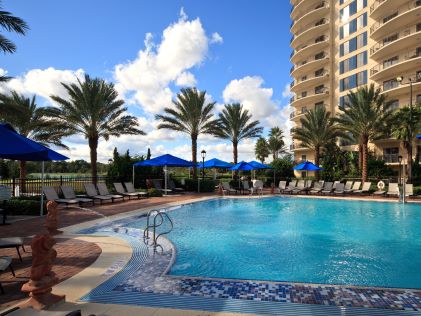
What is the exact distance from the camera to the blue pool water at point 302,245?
661cm

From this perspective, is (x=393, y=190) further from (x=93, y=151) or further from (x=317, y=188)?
(x=93, y=151)

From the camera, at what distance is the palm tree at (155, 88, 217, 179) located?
95.5 feet

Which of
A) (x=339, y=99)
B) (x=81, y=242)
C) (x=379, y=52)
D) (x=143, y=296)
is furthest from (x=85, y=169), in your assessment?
(x=143, y=296)

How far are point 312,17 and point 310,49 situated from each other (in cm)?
484

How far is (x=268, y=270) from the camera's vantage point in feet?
22.4

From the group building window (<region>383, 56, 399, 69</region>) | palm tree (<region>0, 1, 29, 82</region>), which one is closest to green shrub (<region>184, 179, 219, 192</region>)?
palm tree (<region>0, 1, 29, 82</region>)

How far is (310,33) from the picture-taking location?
4681 centimetres

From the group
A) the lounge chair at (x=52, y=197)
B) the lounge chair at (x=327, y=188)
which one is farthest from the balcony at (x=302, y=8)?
the lounge chair at (x=52, y=197)

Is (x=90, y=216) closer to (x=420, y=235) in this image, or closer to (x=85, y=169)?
(x=420, y=235)

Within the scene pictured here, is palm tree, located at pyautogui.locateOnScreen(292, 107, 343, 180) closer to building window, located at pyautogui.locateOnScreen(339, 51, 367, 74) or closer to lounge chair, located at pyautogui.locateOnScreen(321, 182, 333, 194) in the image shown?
lounge chair, located at pyautogui.locateOnScreen(321, 182, 333, 194)

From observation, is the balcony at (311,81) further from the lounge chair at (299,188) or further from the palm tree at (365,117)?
the lounge chair at (299,188)

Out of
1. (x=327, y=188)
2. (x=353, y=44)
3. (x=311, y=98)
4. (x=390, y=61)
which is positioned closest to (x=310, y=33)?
(x=353, y=44)

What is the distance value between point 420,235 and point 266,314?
8.84 m

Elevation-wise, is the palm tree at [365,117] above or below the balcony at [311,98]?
below
